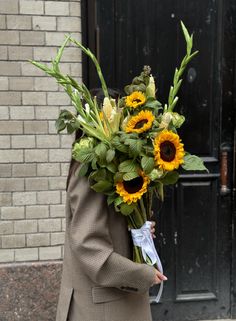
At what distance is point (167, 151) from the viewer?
2004 mm

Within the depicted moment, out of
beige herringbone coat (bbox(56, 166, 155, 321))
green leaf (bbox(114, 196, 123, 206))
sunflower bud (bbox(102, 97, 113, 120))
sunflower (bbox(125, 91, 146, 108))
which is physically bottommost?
beige herringbone coat (bbox(56, 166, 155, 321))

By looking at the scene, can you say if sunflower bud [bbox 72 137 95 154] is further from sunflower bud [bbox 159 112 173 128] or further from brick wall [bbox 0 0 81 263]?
brick wall [bbox 0 0 81 263]

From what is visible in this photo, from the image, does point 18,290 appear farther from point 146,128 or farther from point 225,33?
point 225,33

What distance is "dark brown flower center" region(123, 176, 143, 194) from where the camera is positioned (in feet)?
6.68

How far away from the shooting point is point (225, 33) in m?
3.79

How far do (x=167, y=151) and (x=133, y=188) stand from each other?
21cm

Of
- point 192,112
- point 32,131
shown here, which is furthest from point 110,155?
point 192,112

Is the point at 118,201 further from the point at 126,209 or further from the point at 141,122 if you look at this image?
the point at 141,122

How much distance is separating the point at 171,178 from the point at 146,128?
0.84 feet

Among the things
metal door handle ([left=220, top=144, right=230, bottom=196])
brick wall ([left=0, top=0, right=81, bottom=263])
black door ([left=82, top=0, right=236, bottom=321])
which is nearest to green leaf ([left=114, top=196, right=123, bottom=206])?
brick wall ([left=0, top=0, right=81, bottom=263])

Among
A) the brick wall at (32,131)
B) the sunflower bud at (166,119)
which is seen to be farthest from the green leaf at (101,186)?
the brick wall at (32,131)

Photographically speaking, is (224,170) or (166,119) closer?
(166,119)

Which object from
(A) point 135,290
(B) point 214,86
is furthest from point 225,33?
(A) point 135,290

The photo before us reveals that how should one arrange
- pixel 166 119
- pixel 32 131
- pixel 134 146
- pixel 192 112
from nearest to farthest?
pixel 134 146 < pixel 166 119 < pixel 32 131 < pixel 192 112
